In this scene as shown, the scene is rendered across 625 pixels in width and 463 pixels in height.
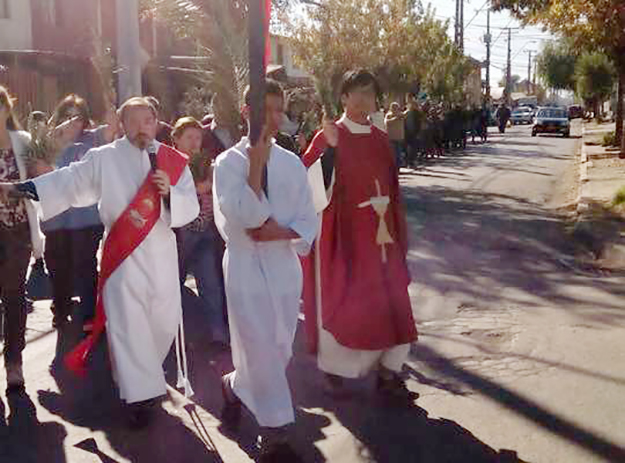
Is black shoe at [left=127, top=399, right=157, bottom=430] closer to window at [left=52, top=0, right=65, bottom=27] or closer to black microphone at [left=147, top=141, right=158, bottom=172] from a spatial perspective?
black microphone at [left=147, top=141, right=158, bottom=172]

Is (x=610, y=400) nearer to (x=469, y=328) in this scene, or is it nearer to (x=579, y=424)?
(x=579, y=424)

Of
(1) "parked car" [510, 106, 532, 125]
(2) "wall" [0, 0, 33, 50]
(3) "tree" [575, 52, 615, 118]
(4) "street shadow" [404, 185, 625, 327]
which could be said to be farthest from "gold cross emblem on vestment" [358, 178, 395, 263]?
(1) "parked car" [510, 106, 532, 125]

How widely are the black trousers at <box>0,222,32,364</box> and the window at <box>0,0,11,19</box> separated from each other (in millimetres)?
18068

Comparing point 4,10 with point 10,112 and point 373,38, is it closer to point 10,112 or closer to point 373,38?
point 373,38

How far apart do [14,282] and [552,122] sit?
45.5 m

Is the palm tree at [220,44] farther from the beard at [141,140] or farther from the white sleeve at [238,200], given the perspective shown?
the white sleeve at [238,200]

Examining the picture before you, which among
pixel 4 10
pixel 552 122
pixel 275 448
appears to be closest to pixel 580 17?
pixel 4 10

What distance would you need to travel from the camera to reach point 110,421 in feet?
17.7

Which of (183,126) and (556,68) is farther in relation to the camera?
(556,68)

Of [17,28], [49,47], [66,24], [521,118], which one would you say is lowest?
[521,118]

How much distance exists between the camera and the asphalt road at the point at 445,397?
486 cm

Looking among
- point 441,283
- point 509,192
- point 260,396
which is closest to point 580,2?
point 509,192

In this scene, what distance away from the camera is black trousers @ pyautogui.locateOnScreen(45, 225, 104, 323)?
732cm

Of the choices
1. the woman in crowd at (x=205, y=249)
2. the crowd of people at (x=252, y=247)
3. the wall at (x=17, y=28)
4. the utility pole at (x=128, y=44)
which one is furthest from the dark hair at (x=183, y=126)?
the wall at (x=17, y=28)
